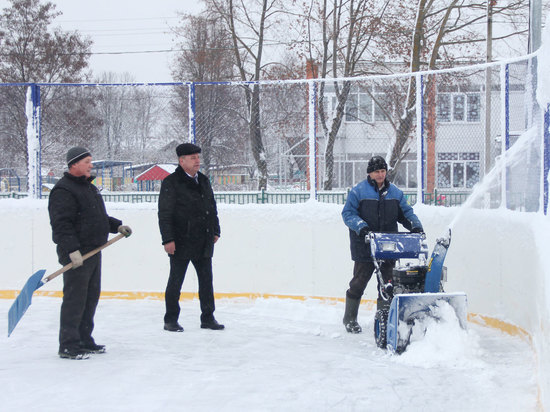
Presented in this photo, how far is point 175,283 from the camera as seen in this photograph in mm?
5809

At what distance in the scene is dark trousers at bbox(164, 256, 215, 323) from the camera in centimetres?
582

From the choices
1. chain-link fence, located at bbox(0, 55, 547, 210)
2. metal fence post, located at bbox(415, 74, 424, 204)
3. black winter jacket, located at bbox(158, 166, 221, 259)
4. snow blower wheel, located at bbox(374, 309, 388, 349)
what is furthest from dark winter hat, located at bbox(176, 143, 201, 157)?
metal fence post, located at bbox(415, 74, 424, 204)

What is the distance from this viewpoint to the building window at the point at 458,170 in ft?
23.5

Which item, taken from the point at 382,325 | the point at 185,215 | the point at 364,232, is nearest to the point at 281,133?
the point at 185,215

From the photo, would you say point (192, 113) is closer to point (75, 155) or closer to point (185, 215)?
point (185, 215)

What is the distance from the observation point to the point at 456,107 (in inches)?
308

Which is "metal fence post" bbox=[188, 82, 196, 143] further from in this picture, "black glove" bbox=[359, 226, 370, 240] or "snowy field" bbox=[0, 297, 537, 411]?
"black glove" bbox=[359, 226, 370, 240]

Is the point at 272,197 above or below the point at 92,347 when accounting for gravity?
above

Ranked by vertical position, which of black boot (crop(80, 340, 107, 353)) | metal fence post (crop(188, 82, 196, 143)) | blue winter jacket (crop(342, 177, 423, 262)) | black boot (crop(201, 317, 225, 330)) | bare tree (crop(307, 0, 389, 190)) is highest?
bare tree (crop(307, 0, 389, 190))

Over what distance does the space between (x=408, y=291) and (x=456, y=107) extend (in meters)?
3.66

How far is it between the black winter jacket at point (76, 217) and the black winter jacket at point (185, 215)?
76 cm

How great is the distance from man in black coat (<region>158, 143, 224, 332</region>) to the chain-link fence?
1892 mm

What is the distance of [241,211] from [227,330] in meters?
1.90

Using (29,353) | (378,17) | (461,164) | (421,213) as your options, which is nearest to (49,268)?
(29,353)
